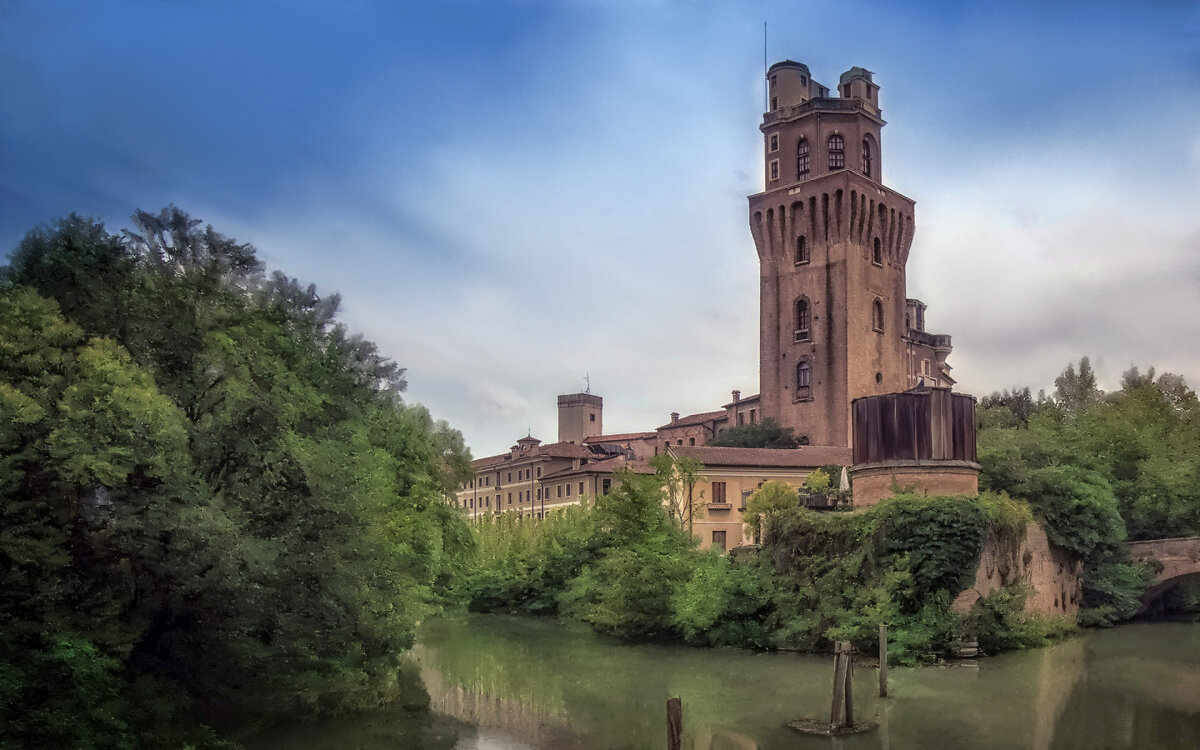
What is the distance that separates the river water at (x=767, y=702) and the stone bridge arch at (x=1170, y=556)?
4447 millimetres

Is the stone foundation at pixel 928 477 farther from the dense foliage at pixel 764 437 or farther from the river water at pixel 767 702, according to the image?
the dense foliage at pixel 764 437

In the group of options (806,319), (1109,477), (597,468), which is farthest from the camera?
(806,319)

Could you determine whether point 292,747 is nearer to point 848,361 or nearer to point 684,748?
point 684,748

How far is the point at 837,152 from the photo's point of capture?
60188 mm

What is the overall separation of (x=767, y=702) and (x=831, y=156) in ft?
151

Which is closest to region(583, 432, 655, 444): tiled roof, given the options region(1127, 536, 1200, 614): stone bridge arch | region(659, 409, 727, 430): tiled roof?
region(659, 409, 727, 430): tiled roof

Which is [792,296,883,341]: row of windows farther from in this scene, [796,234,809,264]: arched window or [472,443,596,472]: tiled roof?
[472,443,596,472]: tiled roof

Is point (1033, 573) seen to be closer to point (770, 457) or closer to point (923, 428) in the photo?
point (923, 428)

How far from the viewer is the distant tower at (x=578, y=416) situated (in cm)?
9175

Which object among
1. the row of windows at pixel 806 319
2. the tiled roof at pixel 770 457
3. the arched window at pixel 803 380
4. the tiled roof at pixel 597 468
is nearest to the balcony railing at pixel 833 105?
the row of windows at pixel 806 319

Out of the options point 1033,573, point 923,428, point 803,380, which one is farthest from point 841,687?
point 803,380

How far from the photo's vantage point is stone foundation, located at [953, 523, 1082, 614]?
2621cm

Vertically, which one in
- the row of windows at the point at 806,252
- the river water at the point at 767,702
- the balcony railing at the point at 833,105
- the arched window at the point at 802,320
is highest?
the balcony railing at the point at 833,105

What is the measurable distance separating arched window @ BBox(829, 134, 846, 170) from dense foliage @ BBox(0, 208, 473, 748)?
4638 centimetres
